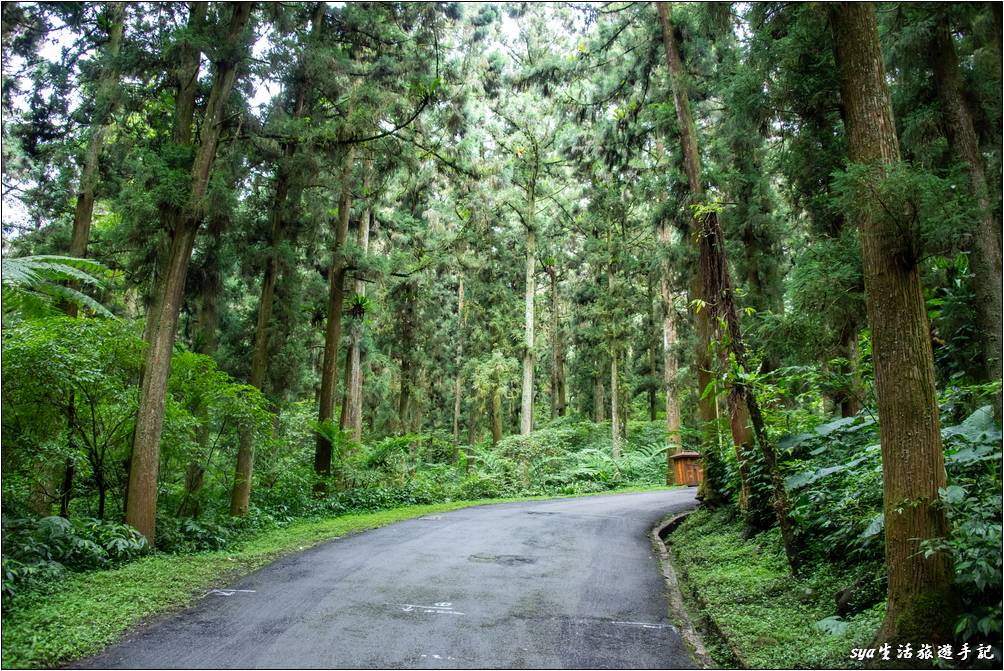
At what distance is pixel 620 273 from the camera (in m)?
25.9

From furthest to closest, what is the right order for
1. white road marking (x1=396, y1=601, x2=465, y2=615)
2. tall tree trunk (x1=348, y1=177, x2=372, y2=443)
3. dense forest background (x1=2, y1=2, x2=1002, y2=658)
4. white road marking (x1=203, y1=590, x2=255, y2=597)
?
tall tree trunk (x1=348, y1=177, x2=372, y2=443)
white road marking (x1=203, y1=590, x2=255, y2=597)
white road marking (x1=396, y1=601, x2=465, y2=615)
dense forest background (x1=2, y1=2, x2=1002, y2=658)

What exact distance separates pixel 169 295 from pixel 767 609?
340 inches

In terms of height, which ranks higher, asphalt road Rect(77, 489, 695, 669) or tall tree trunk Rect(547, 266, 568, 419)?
tall tree trunk Rect(547, 266, 568, 419)

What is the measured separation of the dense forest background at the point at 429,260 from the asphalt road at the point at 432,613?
171cm

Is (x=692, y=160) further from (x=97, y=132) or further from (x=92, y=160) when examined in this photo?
(x=92, y=160)

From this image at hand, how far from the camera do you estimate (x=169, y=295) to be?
30.7 feet

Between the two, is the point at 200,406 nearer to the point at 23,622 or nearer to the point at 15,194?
the point at 23,622

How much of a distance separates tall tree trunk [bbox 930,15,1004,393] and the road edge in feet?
13.3

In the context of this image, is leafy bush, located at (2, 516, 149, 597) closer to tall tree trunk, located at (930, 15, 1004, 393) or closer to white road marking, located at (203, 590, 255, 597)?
white road marking, located at (203, 590, 255, 597)

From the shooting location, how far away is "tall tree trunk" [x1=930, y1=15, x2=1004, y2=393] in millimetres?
7195

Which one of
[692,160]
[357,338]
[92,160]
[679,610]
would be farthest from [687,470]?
[92,160]

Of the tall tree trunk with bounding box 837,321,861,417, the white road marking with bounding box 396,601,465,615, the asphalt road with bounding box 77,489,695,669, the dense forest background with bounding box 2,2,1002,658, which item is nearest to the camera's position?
the asphalt road with bounding box 77,489,695,669

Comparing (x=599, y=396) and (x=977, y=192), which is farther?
(x=599, y=396)

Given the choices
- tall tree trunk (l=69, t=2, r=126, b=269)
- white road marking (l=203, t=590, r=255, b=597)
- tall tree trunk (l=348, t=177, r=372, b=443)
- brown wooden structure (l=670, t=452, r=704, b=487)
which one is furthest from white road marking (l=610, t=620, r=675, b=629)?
brown wooden structure (l=670, t=452, r=704, b=487)
